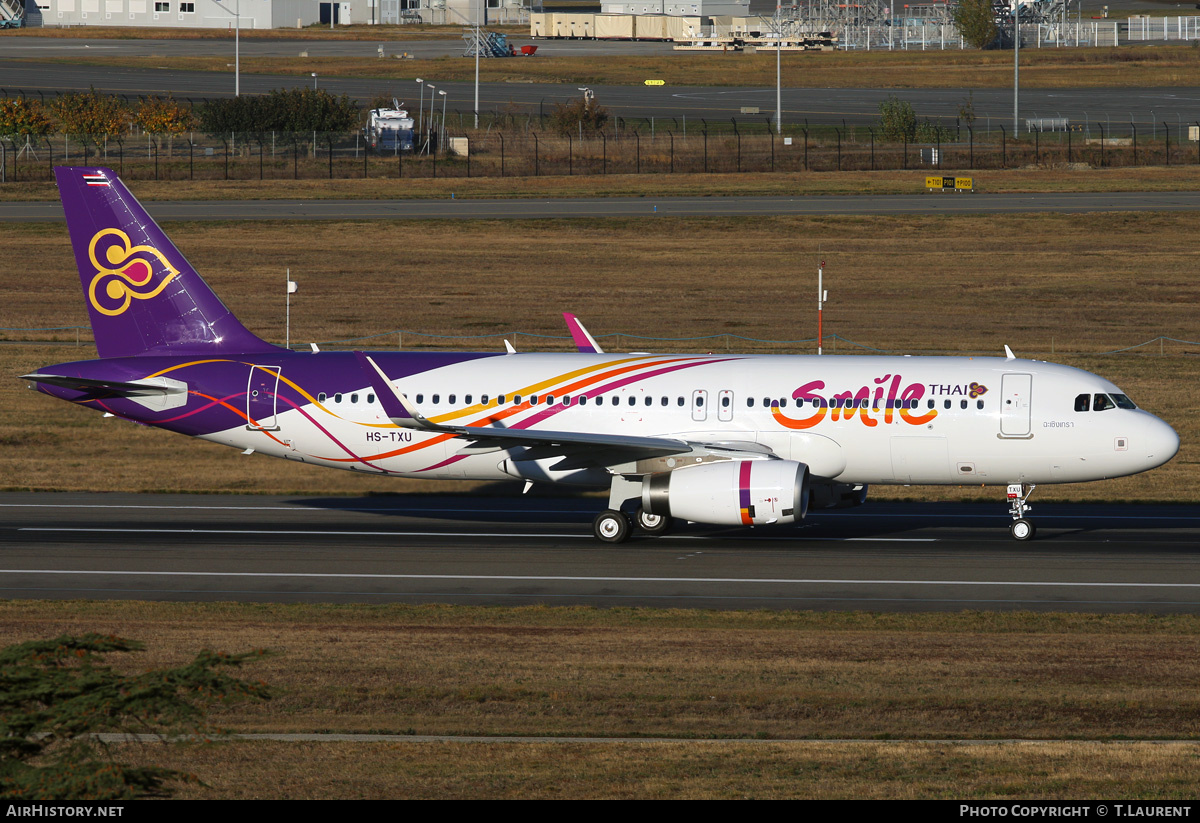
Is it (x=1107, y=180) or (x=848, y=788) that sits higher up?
(x=1107, y=180)

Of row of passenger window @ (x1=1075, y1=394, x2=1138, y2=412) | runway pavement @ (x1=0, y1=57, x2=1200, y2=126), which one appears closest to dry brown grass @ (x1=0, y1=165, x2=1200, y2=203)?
runway pavement @ (x1=0, y1=57, x2=1200, y2=126)

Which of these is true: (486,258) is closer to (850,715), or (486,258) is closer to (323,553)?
(323,553)

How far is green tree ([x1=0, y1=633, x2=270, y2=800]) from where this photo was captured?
31.6ft

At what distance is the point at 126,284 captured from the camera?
33.2m

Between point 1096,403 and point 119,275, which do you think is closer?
point 1096,403

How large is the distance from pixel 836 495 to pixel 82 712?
2379 centimetres

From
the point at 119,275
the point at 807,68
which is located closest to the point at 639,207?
the point at 119,275

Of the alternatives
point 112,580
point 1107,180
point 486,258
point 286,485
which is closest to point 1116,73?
point 1107,180

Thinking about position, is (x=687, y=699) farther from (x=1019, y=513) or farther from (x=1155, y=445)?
(x=1155, y=445)

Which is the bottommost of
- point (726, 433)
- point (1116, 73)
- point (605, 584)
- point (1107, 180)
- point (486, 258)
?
point (605, 584)

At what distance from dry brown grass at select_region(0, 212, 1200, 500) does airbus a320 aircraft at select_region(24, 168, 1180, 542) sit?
670 cm

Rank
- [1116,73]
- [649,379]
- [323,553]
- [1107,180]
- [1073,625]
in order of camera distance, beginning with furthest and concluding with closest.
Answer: [1116,73]
[1107,180]
[649,379]
[323,553]
[1073,625]

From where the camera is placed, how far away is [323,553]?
29.6 meters

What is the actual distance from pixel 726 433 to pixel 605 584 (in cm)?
575
